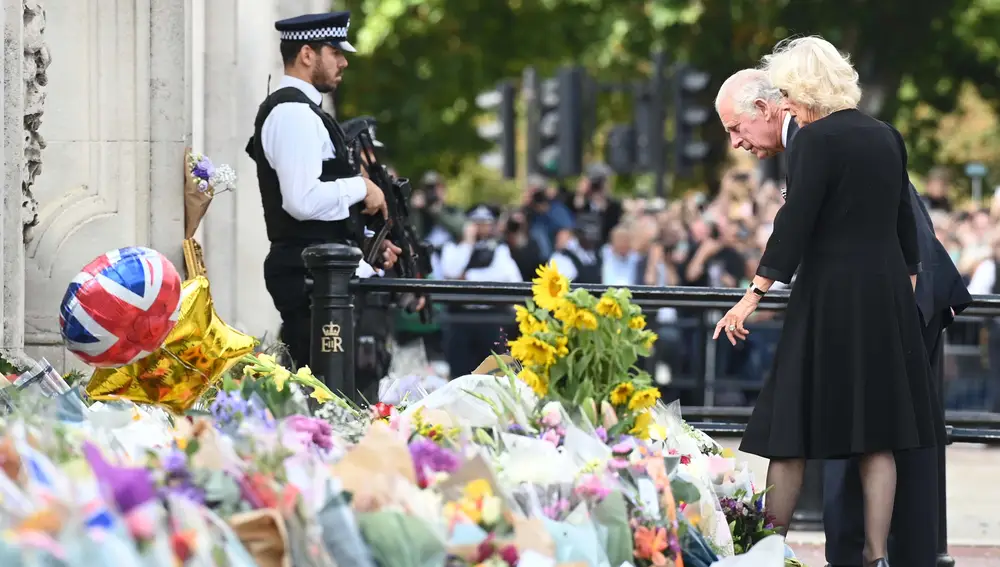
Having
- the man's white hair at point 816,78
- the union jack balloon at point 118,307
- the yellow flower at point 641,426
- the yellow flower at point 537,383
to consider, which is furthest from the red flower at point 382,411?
the man's white hair at point 816,78

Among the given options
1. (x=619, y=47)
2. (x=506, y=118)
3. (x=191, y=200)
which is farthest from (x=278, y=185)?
(x=619, y=47)

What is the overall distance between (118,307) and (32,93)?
149cm

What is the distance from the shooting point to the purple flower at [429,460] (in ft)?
14.1

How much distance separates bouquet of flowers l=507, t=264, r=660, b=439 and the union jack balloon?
1.18 m

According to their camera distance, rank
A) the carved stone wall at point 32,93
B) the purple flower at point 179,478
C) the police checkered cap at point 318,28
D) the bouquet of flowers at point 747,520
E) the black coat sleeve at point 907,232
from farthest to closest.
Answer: the police checkered cap at point 318,28, the carved stone wall at point 32,93, the black coat sleeve at point 907,232, the bouquet of flowers at point 747,520, the purple flower at point 179,478

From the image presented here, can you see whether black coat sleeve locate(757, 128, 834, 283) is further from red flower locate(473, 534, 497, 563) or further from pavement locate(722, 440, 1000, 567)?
red flower locate(473, 534, 497, 563)

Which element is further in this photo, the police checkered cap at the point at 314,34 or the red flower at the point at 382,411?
the police checkered cap at the point at 314,34

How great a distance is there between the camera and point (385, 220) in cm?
790

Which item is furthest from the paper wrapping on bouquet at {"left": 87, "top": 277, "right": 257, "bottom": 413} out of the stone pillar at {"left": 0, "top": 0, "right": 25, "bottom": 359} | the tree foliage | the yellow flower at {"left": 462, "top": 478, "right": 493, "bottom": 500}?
the tree foliage

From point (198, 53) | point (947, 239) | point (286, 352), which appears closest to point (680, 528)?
point (286, 352)

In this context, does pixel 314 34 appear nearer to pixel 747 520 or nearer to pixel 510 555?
pixel 747 520

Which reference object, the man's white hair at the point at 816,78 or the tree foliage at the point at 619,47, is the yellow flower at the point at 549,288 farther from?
the tree foliage at the point at 619,47

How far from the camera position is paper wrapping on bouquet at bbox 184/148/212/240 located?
24.4 feet

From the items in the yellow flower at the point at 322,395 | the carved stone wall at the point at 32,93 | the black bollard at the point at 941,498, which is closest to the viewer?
the yellow flower at the point at 322,395
